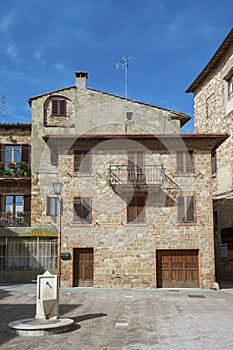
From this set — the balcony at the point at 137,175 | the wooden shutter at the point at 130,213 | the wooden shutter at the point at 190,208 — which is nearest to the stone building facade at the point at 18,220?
the wooden shutter at the point at 130,213

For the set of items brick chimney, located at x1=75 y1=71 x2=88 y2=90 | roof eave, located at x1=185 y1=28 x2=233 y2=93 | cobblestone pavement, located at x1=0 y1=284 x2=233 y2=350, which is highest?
roof eave, located at x1=185 y1=28 x2=233 y2=93

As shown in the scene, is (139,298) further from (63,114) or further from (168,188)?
(63,114)

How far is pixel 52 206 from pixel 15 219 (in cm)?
271

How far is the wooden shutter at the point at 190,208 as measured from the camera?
22.2 m

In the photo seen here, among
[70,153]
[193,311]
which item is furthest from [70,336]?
[70,153]

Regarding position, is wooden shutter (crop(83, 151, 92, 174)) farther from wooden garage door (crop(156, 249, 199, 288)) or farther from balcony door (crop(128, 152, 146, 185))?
wooden garage door (crop(156, 249, 199, 288))

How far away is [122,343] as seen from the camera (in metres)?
9.53

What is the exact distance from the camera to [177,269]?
22.1 m

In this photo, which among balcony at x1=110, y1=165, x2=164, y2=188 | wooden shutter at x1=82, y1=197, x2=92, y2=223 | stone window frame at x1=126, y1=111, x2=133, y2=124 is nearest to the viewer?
balcony at x1=110, y1=165, x2=164, y2=188

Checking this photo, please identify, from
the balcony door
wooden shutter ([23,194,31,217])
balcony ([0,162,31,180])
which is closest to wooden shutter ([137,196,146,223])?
the balcony door

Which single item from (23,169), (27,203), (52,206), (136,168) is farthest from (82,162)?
(27,203)

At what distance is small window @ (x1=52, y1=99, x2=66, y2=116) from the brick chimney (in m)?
1.60

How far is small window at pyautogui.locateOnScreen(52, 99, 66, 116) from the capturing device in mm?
29189

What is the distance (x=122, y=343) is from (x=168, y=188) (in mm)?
13572
